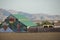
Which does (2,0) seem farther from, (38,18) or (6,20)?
(38,18)

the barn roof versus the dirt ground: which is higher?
the barn roof

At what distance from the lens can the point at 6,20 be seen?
2678mm

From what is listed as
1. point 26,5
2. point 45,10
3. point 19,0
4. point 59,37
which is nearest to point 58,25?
point 59,37

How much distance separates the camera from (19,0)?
270 centimetres

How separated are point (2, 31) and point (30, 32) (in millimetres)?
680

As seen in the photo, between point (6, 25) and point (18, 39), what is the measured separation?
0.45 metres

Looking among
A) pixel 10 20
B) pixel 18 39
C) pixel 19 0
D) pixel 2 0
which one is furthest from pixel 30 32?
pixel 2 0

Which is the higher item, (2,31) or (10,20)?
(10,20)

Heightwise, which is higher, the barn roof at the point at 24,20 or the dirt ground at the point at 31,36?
the barn roof at the point at 24,20

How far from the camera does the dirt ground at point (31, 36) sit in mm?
2600

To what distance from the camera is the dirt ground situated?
2600mm

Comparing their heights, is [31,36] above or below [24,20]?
below

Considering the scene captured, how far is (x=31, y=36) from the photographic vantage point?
262cm

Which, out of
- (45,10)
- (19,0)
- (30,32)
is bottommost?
(30,32)
